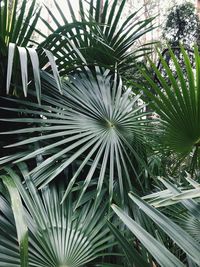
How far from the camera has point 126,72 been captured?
145 cm

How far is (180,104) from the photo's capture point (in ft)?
3.17

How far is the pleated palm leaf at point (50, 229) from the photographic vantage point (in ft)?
2.23

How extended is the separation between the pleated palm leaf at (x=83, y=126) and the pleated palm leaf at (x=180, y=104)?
0.11m

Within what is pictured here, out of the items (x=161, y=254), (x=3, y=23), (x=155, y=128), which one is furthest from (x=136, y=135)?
(x=161, y=254)

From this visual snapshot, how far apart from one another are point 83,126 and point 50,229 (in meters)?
0.36

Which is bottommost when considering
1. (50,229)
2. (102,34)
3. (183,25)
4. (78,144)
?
(50,229)

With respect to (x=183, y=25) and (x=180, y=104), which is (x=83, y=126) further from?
(x=183, y=25)

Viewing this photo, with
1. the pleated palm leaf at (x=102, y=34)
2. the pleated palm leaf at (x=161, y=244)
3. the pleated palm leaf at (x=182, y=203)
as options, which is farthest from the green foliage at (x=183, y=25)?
the pleated palm leaf at (x=161, y=244)

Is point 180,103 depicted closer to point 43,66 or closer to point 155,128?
point 155,128

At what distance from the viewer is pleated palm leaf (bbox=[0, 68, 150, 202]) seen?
0.94 meters

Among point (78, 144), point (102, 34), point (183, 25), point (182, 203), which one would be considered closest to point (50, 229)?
point (78, 144)

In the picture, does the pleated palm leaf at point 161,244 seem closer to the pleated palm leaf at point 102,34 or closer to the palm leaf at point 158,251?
the palm leaf at point 158,251

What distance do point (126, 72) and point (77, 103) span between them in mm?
476

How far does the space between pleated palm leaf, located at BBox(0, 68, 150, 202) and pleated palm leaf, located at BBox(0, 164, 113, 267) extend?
8 centimetres
